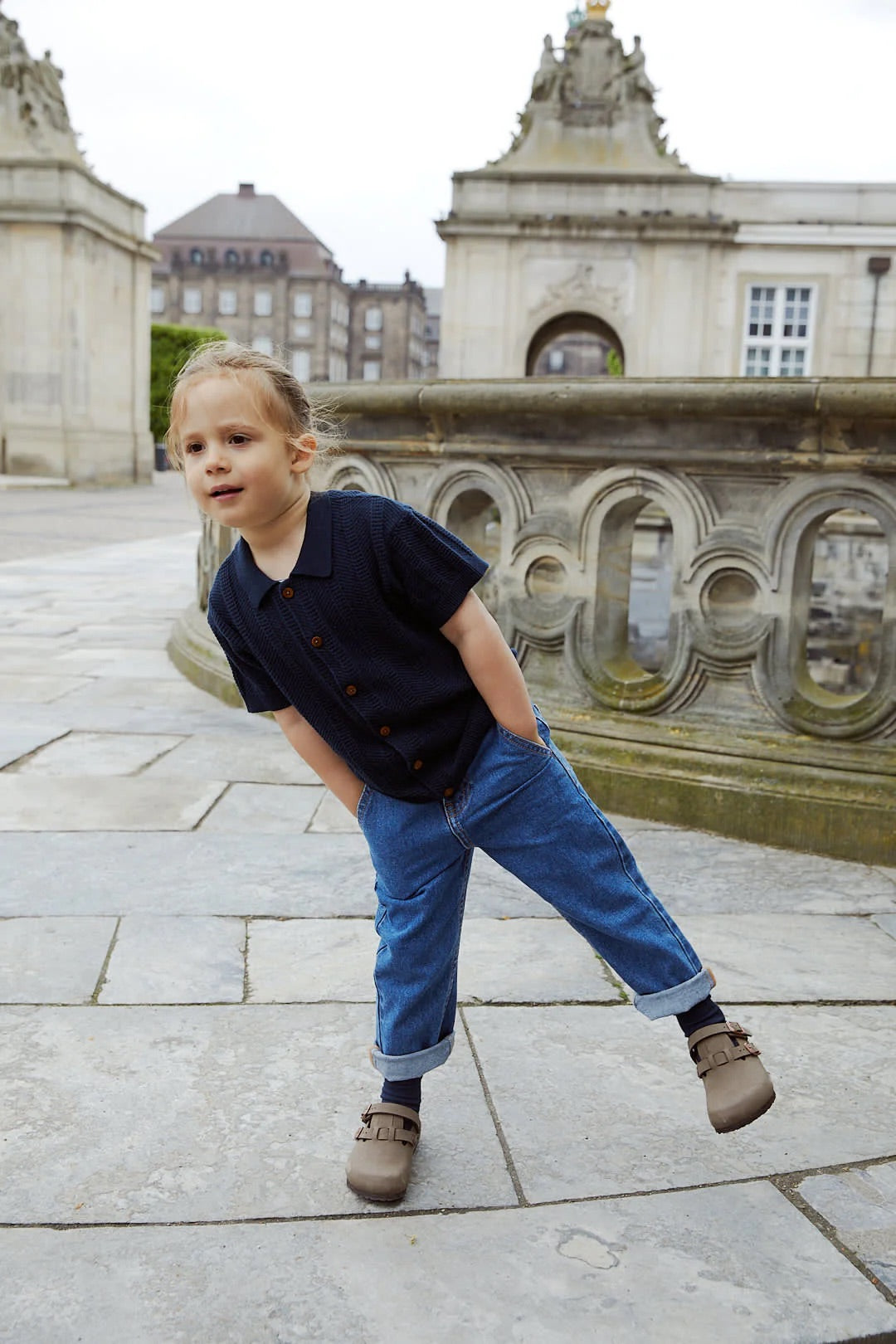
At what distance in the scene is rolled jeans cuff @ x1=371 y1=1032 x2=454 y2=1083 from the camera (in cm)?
202

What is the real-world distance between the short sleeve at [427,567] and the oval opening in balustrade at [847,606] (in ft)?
6.65

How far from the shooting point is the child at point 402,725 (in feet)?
6.00

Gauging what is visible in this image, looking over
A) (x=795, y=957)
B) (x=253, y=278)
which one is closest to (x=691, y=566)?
(x=795, y=957)

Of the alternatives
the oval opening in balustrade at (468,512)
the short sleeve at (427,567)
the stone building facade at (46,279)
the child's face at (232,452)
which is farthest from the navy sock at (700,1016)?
the stone building facade at (46,279)

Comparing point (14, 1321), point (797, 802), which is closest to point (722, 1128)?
point (14, 1321)

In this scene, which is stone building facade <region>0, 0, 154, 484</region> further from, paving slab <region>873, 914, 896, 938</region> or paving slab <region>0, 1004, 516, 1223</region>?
paving slab <region>0, 1004, 516, 1223</region>

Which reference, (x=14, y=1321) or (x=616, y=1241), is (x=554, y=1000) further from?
(x=14, y=1321)

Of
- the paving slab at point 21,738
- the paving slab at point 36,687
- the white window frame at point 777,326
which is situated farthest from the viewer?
the white window frame at point 777,326

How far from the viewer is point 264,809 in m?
3.98

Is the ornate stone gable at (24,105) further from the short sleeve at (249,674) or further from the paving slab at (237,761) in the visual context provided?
the short sleeve at (249,674)

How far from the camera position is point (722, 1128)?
1929 mm

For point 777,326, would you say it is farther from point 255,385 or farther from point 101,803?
point 255,385

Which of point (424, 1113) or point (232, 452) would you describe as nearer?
point (232, 452)

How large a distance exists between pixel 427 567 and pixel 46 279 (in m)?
24.2
